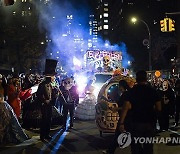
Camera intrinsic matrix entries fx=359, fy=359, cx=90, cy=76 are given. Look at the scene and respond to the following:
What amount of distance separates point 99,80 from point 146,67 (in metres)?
41.4

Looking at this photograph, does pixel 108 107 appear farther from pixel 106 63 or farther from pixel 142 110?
pixel 106 63

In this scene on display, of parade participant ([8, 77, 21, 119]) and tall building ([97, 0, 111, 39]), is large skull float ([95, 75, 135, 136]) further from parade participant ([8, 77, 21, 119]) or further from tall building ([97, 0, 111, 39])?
tall building ([97, 0, 111, 39])

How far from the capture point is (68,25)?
18088 cm

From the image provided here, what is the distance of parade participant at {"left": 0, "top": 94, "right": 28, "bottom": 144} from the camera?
32.0 ft

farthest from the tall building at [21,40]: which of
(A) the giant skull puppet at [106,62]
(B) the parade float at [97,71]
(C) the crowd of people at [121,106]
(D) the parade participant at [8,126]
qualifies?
(D) the parade participant at [8,126]

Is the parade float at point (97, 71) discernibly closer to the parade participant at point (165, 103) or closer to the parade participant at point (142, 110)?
the parade participant at point (165, 103)

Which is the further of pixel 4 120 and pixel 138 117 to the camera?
pixel 4 120

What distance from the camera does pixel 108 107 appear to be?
34.1 ft

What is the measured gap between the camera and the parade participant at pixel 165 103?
11.9 metres

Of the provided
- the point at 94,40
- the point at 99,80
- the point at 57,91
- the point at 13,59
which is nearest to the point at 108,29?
the point at 94,40

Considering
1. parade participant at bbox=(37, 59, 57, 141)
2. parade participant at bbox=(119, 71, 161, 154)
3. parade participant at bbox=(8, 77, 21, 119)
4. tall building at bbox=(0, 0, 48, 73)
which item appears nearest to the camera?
parade participant at bbox=(119, 71, 161, 154)

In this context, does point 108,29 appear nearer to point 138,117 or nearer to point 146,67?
point 146,67

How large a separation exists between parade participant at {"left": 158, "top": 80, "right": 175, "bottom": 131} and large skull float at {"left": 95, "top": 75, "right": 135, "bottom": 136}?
2.14 metres

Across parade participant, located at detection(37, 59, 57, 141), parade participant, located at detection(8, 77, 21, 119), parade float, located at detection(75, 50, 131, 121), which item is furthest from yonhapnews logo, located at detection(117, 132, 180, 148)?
parade float, located at detection(75, 50, 131, 121)
